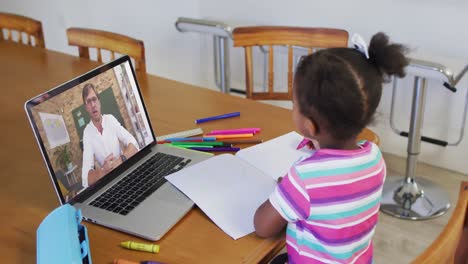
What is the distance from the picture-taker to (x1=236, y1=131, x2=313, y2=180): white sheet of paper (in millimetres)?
1258

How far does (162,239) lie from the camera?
3.38 feet

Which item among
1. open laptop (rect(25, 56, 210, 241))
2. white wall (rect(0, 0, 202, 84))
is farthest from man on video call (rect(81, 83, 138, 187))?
white wall (rect(0, 0, 202, 84))

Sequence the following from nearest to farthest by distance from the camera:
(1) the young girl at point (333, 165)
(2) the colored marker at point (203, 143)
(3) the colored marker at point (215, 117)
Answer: (1) the young girl at point (333, 165), (2) the colored marker at point (203, 143), (3) the colored marker at point (215, 117)

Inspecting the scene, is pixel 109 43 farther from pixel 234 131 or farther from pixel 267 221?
pixel 267 221

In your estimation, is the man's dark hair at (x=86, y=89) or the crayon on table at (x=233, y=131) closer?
the man's dark hair at (x=86, y=89)

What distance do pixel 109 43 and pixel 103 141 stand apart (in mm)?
923

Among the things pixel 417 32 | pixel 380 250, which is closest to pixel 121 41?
pixel 380 250

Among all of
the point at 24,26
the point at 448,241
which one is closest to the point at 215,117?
the point at 448,241

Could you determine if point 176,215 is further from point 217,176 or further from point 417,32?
point 417,32

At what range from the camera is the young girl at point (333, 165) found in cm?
95

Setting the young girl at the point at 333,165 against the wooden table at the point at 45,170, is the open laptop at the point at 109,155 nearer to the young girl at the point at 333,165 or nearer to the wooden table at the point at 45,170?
the wooden table at the point at 45,170

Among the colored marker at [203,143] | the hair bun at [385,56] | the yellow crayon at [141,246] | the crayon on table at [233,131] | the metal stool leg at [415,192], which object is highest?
the hair bun at [385,56]

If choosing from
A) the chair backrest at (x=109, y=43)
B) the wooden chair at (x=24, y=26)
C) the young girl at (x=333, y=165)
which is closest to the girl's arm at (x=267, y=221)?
the young girl at (x=333, y=165)

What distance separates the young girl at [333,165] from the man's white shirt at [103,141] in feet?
1.24
